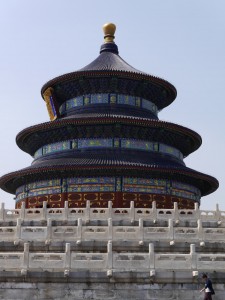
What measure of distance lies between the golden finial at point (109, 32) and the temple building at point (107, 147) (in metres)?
2.88

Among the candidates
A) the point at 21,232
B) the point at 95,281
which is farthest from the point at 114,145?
the point at 95,281

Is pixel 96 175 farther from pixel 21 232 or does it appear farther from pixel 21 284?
pixel 21 284

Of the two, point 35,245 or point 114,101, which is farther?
point 114,101

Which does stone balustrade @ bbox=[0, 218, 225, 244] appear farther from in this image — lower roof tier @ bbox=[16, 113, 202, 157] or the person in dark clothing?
lower roof tier @ bbox=[16, 113, 202, 157]

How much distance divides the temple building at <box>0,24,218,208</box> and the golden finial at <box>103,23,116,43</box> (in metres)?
2.88

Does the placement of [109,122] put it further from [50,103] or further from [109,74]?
[50,103]

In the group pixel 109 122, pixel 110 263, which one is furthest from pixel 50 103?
pixel 110 263

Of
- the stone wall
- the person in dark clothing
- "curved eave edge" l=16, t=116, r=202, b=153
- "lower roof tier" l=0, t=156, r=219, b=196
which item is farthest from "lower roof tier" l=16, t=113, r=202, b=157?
the person in dark clothing

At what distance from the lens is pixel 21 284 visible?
59.7ft

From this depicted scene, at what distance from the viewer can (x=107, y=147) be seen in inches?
1683

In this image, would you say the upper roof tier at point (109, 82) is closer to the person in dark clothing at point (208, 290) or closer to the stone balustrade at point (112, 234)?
the stone balustrade at point (112, 234)

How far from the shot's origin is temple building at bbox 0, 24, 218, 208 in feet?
Answer: 134

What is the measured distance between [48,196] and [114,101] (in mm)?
8856

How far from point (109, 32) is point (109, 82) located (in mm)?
7180
